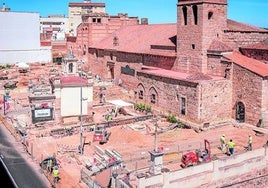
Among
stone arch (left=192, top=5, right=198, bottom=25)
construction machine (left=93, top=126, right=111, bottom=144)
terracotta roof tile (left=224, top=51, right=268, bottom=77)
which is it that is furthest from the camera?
stone arch (left=192, top=5, right=198, bottom=25)

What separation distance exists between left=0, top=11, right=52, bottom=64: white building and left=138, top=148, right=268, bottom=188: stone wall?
61.4 meters

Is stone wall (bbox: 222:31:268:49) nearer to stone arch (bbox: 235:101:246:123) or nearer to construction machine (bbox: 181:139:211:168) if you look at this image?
stone arch (bbox: 235:101:246:123)

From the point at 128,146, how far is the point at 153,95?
11.3m

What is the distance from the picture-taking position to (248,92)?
32.0 metres

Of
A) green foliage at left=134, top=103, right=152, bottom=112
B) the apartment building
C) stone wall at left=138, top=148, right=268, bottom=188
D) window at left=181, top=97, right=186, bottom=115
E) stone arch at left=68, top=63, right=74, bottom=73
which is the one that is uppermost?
the apartment building

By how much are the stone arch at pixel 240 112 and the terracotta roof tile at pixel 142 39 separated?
9.55 metres

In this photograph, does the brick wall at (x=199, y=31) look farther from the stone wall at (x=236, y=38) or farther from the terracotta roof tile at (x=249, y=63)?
the terracotta roof tile at (x=249, y=63)

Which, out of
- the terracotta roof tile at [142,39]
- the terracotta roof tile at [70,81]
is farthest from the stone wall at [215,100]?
the terracotta roof tile at [70,81]

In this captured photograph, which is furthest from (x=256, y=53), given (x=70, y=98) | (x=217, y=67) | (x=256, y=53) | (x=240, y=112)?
(x=70, y=98)

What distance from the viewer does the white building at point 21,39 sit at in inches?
2975

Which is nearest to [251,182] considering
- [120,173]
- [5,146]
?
[120,173]

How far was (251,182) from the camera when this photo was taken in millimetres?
22250

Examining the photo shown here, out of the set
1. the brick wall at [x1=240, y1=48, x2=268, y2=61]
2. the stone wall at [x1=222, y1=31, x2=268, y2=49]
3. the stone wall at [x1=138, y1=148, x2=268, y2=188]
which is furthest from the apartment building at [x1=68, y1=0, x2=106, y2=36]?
the stone wall at [x1=138, y1=148, x2=268, y2=188]

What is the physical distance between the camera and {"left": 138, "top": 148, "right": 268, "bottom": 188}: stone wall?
19.7 metres
